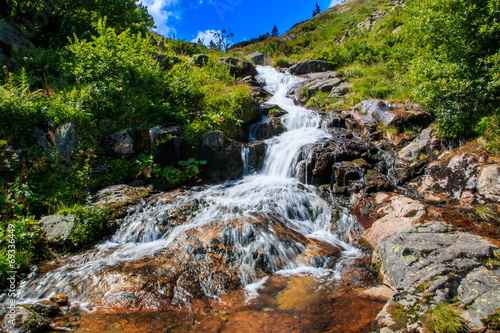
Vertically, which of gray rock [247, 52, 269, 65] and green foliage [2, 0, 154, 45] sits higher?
gray rock [247, 52, 269, 65]

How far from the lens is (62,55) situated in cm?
1084

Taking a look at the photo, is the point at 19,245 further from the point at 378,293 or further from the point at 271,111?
the point at 271,111

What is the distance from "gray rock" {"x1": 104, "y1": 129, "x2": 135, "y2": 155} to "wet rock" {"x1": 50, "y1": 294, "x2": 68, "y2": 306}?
5.46 metres

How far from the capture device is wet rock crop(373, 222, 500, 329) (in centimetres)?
285

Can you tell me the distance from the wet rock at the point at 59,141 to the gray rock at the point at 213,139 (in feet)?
13.8

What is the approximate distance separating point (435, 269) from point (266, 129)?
30.2 feet

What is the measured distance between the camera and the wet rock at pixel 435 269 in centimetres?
285

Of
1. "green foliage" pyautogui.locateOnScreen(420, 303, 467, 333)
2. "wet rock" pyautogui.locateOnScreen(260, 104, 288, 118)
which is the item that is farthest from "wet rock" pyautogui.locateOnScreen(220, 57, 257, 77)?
"green foliage" pyautogui.locateOnScreen(420, 303, 467, 333)

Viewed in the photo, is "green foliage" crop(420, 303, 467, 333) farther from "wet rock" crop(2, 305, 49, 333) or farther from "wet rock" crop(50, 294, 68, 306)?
"wet rock" crop(50, 294, 68, 306)

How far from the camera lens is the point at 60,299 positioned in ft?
12.6

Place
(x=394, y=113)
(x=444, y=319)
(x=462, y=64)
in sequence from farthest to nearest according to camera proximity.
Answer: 1. (x=394, y=113)
2. (x=462, y=64)
3. (x=444, y=319)

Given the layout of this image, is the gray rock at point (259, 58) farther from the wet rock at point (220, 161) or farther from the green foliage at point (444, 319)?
the green foliage at point (444, 319)

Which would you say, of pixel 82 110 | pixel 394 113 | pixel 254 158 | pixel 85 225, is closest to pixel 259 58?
pixel 394 113

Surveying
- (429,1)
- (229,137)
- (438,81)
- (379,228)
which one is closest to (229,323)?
(379,228)
